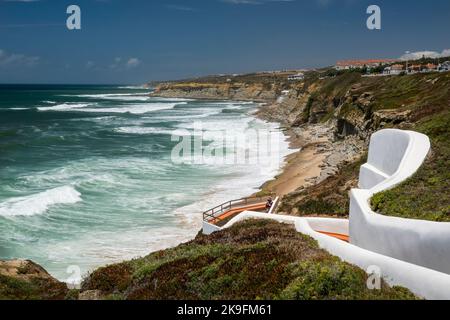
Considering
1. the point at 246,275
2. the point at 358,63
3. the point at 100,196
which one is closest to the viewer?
the point at 246,275

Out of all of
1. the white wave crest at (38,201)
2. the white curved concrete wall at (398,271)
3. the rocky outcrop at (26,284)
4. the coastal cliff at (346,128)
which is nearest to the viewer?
the white curved concrete wall at (398,271)

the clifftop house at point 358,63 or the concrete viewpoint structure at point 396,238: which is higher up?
the clifftop house at point 358,63

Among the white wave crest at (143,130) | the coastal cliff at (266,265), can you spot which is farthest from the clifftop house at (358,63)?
the coastal cliff at (266,265)

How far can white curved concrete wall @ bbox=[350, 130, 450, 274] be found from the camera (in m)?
7.73

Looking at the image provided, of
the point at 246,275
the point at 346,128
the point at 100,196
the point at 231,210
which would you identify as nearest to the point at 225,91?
the point at 346,128

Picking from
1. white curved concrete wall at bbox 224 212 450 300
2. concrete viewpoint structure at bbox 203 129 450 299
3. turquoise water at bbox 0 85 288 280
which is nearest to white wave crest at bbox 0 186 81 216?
turquoise water at bbox 0 85 288 280

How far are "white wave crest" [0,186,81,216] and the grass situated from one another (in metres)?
15.1

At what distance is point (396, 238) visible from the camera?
887 centimetres

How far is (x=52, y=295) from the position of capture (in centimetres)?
970

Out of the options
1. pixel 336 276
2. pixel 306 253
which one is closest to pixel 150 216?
pixel 306 253

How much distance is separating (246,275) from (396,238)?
3204mm

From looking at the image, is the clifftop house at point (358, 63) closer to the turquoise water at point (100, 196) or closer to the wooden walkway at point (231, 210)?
the turquoise water at point (100, 196)

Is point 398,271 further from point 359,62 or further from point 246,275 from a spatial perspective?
point 359,62

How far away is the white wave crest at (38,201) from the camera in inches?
931
